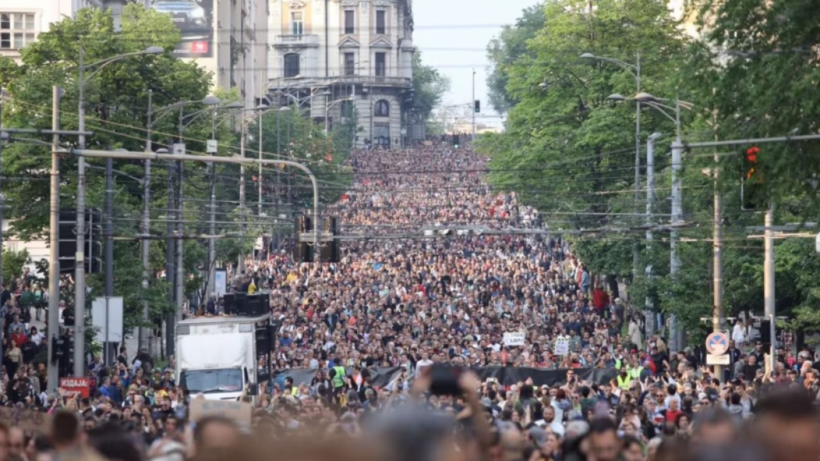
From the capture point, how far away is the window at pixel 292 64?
192m

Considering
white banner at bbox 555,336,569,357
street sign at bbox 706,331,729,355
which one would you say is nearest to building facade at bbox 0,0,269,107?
white banner at bbox 555,336,569,357

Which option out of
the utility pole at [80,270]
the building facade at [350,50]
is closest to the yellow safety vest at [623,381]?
the utility pole at [80,270]

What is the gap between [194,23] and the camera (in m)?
106

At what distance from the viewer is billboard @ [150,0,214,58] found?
106 metres

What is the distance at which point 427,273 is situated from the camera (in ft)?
236

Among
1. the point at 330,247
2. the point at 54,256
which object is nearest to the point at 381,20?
the point at 330,247

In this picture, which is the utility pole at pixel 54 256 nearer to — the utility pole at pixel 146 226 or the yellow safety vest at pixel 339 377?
the yellow safety vest at pixel 339 377

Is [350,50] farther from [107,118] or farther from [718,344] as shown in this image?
[718,344]

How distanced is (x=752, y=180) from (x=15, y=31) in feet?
179

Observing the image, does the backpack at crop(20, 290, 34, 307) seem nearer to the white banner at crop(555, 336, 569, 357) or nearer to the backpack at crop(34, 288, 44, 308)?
the backpack at crop(34, 288, 44, 308)

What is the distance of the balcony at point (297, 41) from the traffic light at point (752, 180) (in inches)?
6587

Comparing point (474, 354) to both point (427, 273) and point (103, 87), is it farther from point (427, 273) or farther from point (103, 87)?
point (427, 273)

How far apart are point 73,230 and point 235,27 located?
83021 mm

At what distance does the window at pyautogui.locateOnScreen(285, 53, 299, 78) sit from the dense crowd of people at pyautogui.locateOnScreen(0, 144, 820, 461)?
3458 inches
